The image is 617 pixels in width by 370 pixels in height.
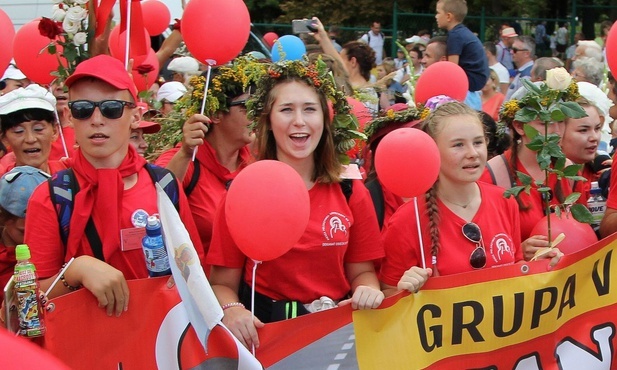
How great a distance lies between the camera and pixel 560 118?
4.23 metres

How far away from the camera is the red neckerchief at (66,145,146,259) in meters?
3.67

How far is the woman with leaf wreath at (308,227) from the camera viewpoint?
3908mm

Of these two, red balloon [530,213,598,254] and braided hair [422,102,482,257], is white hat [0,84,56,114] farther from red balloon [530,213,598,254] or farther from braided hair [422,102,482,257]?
red balloon [530,213,598,254]

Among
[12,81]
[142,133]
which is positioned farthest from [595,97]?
[12,81]

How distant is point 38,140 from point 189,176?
2.87 ft

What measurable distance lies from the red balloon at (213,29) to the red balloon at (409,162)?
145cm

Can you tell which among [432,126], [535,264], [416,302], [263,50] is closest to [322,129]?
[432,126]

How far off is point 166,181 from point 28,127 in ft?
4.49

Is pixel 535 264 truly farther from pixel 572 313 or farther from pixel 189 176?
pixel 189 176

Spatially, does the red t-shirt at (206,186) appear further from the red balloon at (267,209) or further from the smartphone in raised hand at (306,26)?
the smartphone in raised hand at (306,26)

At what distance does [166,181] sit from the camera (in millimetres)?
3977

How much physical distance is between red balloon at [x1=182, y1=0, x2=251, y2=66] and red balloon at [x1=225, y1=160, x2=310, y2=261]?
1566 millimetres

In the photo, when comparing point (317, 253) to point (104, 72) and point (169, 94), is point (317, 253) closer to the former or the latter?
point (104, 72)

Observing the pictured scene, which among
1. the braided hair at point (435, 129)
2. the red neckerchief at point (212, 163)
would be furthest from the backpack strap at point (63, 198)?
the braided hair at point (435, 129)
